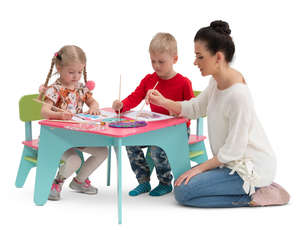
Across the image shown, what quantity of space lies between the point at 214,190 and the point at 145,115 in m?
0.74

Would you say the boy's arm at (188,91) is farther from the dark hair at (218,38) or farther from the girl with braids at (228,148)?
the dark hair at (218,38)

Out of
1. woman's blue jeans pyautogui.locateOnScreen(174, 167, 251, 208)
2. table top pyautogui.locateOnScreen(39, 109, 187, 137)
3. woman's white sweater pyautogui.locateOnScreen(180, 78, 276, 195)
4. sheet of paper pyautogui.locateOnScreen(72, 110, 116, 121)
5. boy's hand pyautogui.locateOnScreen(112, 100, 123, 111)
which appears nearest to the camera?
table top pyautogui.locateOnScreen(39, 109, 187, 137)

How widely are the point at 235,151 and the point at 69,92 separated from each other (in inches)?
49.7

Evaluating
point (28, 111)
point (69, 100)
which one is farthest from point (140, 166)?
point (28, 111)

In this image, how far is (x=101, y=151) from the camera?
4004mm

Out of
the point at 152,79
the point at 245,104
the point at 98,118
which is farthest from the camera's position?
the point at 152,79

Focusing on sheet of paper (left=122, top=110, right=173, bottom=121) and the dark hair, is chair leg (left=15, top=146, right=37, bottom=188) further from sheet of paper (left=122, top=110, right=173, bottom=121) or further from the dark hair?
the dark hair

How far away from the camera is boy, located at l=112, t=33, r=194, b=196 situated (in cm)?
397

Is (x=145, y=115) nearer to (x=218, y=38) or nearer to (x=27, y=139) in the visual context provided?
(x=218, y=38)

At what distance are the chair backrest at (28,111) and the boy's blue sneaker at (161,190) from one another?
1.07 m

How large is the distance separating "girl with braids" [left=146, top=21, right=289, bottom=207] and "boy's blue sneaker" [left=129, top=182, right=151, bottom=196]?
395 mm

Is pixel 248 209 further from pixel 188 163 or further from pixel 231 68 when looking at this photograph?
pixel 231 68

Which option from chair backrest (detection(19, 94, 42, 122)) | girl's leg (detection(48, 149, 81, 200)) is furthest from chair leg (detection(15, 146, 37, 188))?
girl's leg (detection(48, 149, 81, 200))

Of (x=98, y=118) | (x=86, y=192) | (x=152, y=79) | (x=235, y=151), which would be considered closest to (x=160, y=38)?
(x=152, y=79)
